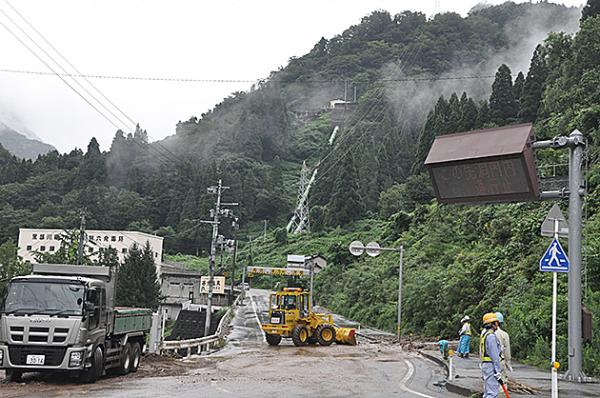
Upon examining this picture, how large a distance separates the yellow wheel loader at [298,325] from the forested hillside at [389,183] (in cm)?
576

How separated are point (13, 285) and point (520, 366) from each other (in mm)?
13084

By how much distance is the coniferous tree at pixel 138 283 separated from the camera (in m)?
61.7

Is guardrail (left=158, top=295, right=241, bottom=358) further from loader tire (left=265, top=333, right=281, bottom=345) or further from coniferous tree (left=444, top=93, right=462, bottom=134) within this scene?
coniferous tree (left=444, top=93, right=462, bottom=134)

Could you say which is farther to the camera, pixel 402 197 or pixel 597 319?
pixel 402 197

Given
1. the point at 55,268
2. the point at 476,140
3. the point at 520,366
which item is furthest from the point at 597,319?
the point at 55,268

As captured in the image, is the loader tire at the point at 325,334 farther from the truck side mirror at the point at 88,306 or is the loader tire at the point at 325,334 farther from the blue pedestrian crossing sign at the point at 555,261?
the blue pedestrian crossing sign at the point at 555,261

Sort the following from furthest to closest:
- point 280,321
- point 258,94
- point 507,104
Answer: point 258,94, point 507,104, point 280,321

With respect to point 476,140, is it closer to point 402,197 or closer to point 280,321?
point 280,321

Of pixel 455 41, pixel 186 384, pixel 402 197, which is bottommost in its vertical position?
pixel 186 384

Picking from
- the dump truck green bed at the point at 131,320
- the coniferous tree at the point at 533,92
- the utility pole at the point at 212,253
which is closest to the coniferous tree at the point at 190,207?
the coniferous tree at the point at 533,92

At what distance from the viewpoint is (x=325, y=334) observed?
101 ft

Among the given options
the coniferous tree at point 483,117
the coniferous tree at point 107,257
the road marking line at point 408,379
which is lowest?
the road marking line at point 408,379

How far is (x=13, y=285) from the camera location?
1507 cm

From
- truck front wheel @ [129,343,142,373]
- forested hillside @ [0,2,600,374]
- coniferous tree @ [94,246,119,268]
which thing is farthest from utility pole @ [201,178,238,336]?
coniferous tree @ [94,246,119,268]
